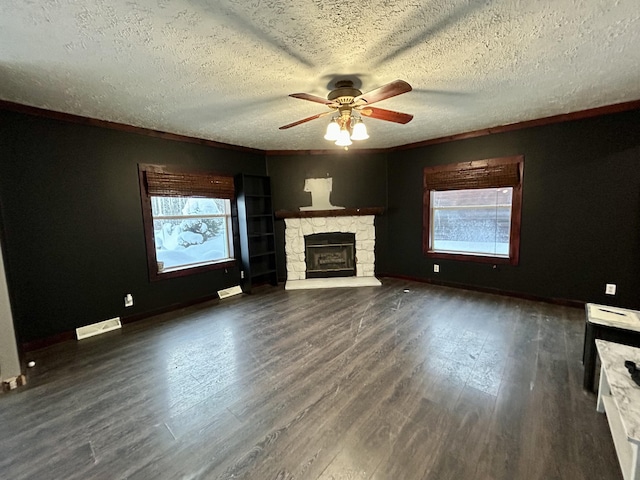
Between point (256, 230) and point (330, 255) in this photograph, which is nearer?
point (256, 230)

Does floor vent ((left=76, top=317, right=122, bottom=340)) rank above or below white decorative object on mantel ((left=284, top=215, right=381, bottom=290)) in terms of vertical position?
below

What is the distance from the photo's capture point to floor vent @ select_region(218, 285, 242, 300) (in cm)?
435

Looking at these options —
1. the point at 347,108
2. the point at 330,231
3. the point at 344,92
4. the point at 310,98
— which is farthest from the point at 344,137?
the point at 330,231

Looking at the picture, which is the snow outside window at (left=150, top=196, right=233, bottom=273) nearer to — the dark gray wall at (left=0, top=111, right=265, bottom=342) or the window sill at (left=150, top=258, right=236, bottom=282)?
the window sill at (left=150, top=258, right=236, bottom=282)

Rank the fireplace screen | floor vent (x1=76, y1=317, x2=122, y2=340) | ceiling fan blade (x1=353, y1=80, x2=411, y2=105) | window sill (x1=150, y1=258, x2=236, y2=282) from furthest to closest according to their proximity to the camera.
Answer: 1. the fireplace screen
2. window sill (x1=150, y1=258, x2=236, y2=282)
3. floor vent (x1=76, y1=317, x2=122, y2=340)
4. ceiling fan blade (x1=353, y1=80, x2=411, y2=105)

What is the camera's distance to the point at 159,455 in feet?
5.02

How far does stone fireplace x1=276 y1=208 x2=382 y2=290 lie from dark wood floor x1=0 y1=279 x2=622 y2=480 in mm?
1968

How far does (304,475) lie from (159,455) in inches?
32.5

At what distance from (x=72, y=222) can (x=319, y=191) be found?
137 inches

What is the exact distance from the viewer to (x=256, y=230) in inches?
194

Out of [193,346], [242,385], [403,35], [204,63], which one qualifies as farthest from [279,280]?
[403,35]

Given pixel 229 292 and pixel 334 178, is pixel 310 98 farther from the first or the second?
pixel 229 292

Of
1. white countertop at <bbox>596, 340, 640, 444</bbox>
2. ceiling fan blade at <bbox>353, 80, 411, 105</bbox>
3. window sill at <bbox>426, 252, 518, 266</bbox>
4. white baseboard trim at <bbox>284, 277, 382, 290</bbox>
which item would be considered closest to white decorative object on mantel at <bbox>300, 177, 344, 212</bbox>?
white baseboard trim at <bbox>284, 277, 382, 290</bbox>

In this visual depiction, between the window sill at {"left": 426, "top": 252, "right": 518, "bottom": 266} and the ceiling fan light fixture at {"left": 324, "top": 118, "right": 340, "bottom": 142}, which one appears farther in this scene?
the window sill at {"left": 426, "top": 252, "right": 518, "bottom": 266}
